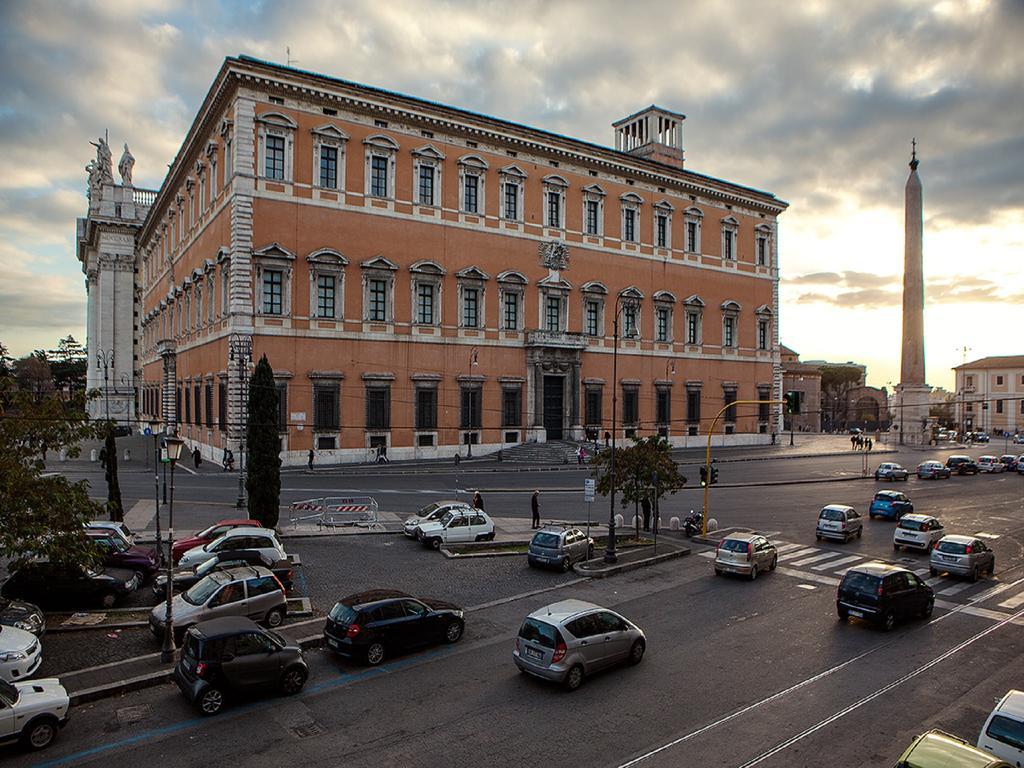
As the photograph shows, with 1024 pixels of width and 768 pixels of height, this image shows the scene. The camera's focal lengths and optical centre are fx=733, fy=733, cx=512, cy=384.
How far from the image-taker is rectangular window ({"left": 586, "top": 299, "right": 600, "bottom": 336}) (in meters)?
60.8

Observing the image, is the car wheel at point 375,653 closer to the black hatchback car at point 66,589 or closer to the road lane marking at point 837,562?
the black hatchback car at point 66,589

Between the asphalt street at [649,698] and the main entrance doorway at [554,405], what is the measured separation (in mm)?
35890

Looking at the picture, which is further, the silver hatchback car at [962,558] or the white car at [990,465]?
the white car at [990,465]

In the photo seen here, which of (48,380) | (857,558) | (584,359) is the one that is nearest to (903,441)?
(584,359)

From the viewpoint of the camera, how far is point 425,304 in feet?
171

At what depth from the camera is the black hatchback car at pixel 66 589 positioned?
60.4 feet

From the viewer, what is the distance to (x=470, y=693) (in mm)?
13930

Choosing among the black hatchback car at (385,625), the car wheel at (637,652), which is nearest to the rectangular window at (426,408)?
the black hatchback car at (385,625)

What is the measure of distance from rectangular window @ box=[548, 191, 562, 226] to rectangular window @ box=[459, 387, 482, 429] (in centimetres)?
1525

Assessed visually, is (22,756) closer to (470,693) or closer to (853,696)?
(470,693)

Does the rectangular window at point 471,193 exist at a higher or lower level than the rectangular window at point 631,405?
higher

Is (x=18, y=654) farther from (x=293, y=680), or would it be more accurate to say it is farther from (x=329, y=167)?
(x=329, y=167)

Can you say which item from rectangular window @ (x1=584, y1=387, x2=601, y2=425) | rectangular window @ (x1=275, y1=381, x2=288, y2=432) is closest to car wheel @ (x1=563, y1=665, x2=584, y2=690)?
rectangular window @ (x1=275, y1=381, x2=288, y2=432)

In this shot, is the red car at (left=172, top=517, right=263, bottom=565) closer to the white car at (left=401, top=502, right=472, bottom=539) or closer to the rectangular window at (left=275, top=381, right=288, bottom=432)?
the white car at (left=401, top=502, right=472, bottom=539)
